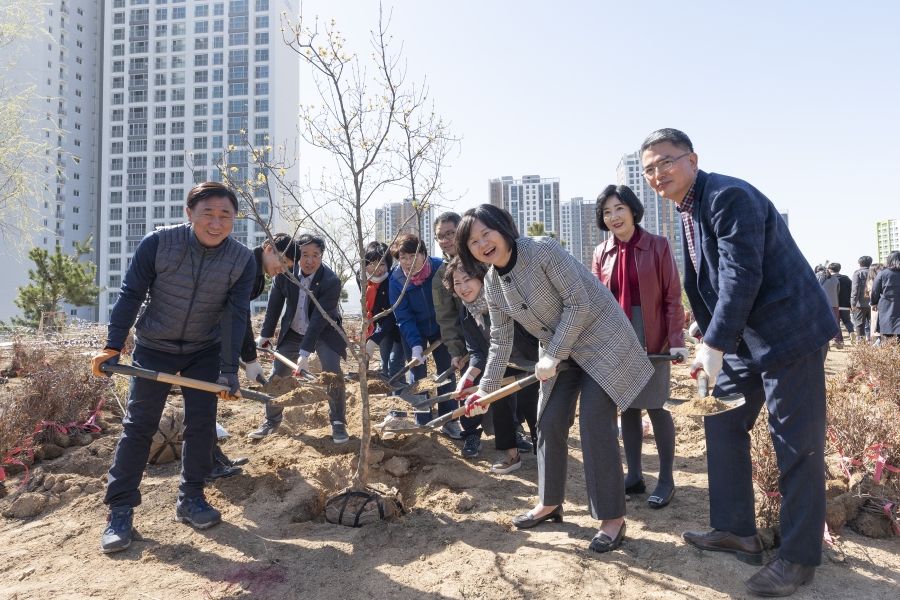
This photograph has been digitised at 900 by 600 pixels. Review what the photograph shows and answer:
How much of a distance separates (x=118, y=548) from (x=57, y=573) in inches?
10.2

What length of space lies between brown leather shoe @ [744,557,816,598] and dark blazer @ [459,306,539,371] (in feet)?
5.94

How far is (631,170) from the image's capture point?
164 ft

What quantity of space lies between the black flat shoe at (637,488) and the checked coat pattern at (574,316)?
1044mm

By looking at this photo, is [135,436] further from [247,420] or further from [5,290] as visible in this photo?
[5,290]

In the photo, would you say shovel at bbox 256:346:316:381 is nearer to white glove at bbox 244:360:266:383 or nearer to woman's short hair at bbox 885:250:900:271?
white glove at bbox 244:360:266:383

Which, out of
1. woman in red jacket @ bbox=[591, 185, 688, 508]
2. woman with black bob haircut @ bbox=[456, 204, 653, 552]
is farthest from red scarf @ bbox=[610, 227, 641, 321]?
woman with black bob haircut @ bbox=[456, 204, 653, 552]

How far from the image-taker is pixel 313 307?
4.81 meters

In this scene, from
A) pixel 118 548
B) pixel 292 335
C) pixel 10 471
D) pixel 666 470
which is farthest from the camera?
pixel 292 335

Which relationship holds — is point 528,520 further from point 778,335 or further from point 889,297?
point 889,297

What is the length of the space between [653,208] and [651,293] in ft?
144

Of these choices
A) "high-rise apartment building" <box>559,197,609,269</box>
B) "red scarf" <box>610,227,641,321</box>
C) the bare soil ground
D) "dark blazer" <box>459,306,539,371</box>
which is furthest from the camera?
"high-rise apartment building" <box>559,197,609,269</box>

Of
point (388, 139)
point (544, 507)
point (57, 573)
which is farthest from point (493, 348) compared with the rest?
point (57, 573)

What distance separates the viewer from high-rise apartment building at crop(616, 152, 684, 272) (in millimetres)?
37344

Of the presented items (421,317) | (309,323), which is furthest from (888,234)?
(309,323)
